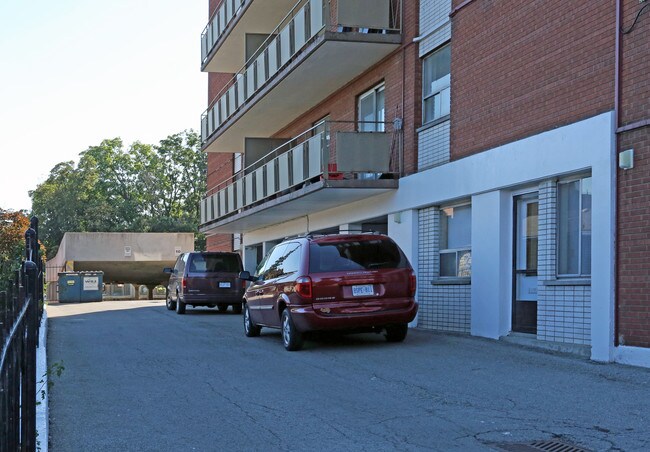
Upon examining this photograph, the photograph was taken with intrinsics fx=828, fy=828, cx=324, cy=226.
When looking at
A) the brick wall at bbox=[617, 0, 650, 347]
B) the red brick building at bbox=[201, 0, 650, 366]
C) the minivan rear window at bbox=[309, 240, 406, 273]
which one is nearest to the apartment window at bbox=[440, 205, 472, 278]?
the red brick building at bbox=[201, 0, 650, 366]

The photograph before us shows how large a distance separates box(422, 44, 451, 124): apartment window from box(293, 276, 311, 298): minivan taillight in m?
5.32

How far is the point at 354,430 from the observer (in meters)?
6.85

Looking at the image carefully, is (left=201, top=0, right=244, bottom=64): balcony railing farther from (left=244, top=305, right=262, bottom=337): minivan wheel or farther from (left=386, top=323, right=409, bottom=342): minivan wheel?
(left=386, top=323, right=409, bottom=342): minivan wheel

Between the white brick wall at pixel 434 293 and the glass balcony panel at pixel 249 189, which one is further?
the glass balcony panel at pixel 249 189

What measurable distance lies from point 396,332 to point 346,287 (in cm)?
144

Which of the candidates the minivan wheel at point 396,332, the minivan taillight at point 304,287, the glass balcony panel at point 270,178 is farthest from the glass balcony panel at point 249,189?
the minivan taillight at point 304,287

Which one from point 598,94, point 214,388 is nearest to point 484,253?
point 598,94

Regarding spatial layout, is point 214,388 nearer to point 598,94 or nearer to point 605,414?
point 605,414

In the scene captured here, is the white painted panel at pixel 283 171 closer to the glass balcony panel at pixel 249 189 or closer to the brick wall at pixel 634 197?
the glass balcony panel at pixel 249 189

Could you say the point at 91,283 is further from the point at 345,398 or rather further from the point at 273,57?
the point at 345,398

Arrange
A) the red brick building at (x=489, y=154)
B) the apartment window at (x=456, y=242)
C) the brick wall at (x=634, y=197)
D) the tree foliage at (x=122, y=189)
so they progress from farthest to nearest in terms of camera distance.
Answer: the tree foliage at (x=122, y=189) → the apartment window at (x=456, y=242) → the red brick building at (x=489, y=154) → the brick wall at (x=634, y=197)

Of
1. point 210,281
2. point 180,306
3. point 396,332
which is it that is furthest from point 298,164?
point 396,332

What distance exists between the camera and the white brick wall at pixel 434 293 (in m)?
14.7

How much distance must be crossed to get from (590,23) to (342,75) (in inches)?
370
